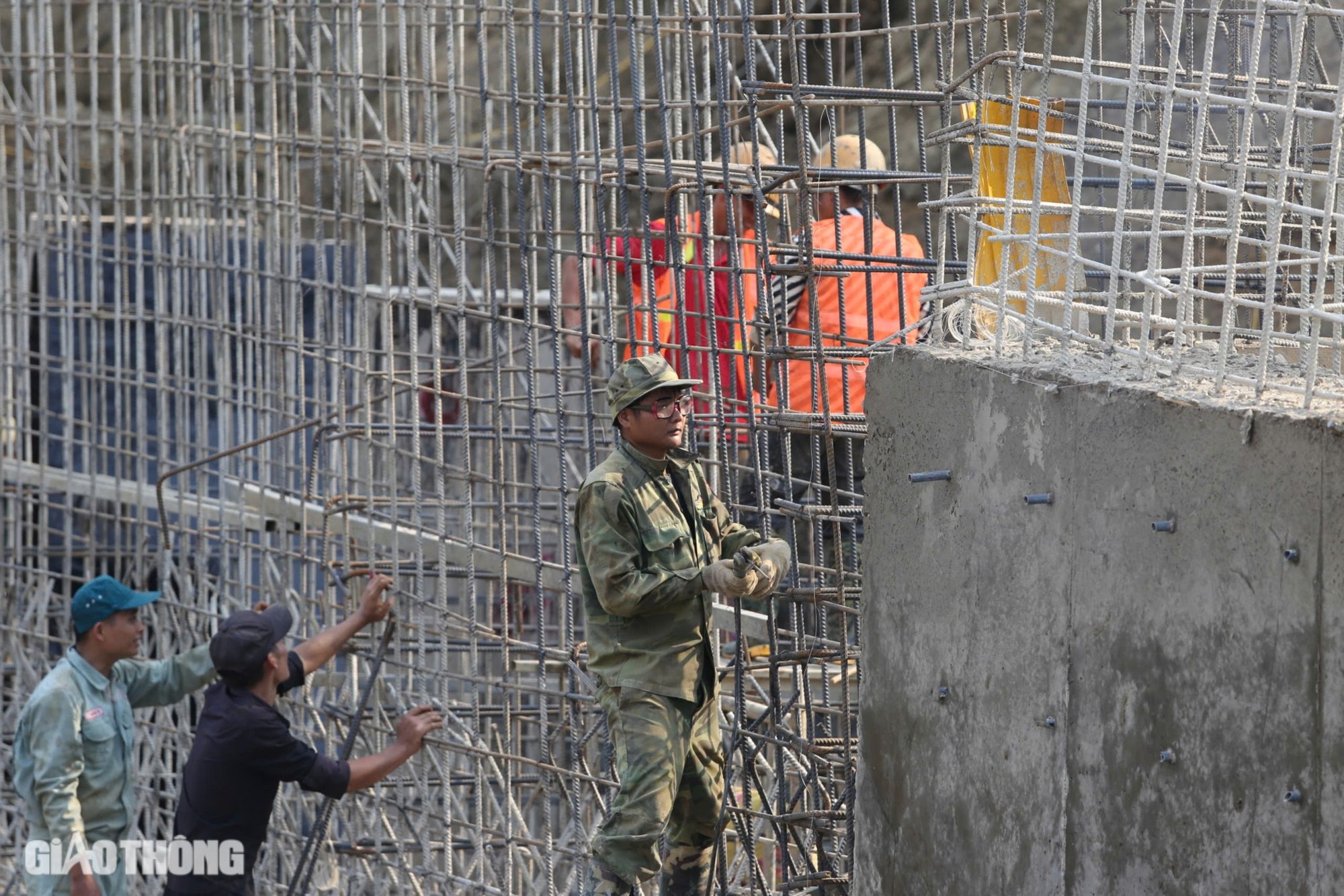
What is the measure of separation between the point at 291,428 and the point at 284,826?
75.0 inches

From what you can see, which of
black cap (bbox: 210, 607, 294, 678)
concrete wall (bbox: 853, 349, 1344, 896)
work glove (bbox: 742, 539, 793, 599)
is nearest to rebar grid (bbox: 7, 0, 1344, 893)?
concrete wall (bbox: 853, 349, 1344, 896)

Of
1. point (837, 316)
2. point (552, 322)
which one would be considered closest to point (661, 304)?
point (837, 316)

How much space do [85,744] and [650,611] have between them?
261 cm

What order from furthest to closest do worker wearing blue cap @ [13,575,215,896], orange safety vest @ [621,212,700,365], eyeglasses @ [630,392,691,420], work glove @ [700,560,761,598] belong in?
worker wearing blue cap @ [13,575,215,896]
orange safety vest @ [621,212,700,365]
eyeglasses @ [630,392,691,420]
work glove @ [700,560,761,598]

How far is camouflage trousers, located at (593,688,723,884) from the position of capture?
201 inches

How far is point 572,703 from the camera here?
6355 millimetres

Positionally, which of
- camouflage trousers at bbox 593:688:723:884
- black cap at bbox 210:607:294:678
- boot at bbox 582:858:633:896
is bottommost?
boot at bbox 582:858:633:896

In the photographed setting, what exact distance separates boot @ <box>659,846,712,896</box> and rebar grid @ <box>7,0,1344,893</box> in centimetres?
10

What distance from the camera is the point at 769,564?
495cm

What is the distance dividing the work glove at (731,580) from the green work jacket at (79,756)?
2.83 meters

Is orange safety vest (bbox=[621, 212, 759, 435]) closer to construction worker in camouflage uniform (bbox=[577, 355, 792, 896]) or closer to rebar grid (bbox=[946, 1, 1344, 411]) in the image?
construction worker in camouflage uniform (bbox=[577, 355, 792, 896])

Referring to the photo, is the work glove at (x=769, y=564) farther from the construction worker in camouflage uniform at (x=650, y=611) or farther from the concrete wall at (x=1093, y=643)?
the concrete wall at (x=1093, y=643)

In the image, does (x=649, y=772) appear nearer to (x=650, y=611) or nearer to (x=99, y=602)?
(x=650, y=611)

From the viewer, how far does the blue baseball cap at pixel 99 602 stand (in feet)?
21.2
